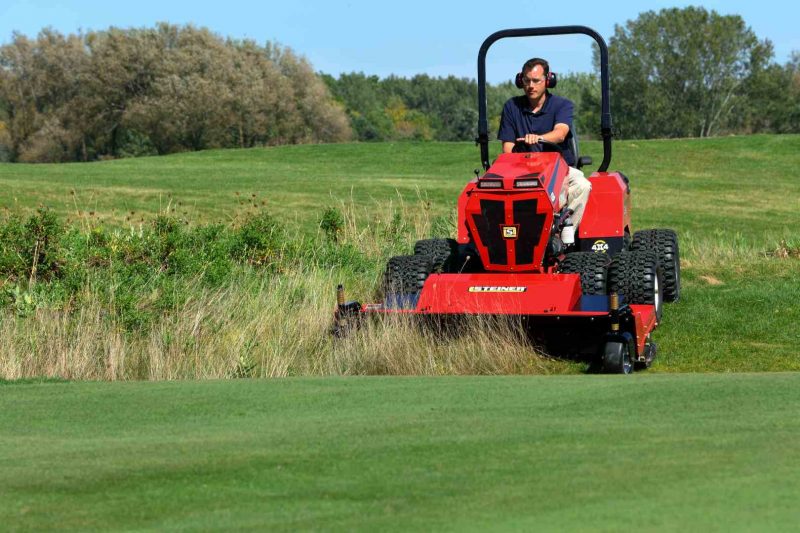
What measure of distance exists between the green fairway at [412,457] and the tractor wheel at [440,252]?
142 inches

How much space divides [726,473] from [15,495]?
2.79 metres

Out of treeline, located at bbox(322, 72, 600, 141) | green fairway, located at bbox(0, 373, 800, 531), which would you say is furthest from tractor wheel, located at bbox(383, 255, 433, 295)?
treeline, located at bbox(322, 72, 600, 141)

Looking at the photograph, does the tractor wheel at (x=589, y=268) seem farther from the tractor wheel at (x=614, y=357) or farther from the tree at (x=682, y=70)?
the tree at (x=682, y=70)

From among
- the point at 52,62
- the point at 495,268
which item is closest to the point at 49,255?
the point at 495,268

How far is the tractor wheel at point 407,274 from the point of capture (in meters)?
11.0

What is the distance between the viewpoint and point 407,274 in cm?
1104

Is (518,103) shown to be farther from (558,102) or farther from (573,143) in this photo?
(573,143)

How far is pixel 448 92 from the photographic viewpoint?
465 feet

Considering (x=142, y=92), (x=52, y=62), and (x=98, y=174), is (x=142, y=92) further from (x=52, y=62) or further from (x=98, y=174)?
(x=98, y=174)

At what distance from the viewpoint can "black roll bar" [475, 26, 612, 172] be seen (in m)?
11.6

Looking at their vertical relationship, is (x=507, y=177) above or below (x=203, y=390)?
above

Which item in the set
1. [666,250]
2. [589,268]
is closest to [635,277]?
[589,268]

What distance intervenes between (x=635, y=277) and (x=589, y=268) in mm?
511

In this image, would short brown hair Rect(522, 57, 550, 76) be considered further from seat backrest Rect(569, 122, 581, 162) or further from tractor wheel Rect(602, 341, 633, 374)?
tractor wheel Rect(602, 341, 633, 374)
